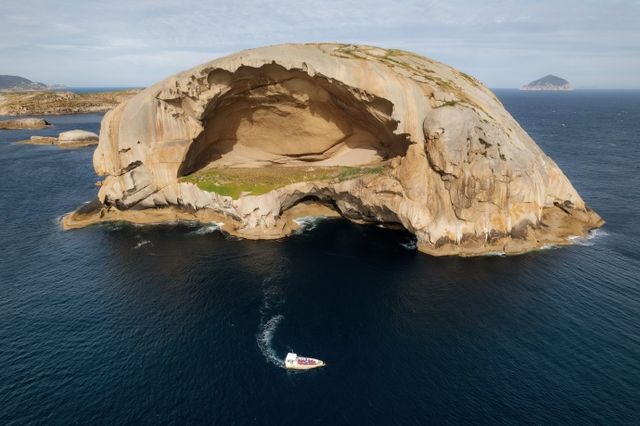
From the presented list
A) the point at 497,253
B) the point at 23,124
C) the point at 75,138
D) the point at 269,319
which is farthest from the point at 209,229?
the point at 23,124

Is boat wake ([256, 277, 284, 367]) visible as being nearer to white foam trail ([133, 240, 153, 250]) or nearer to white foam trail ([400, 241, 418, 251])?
white foam trail ([400, 241, 418, 251])

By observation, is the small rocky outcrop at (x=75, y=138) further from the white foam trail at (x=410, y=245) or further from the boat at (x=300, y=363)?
the boat at (x=300, y=363)

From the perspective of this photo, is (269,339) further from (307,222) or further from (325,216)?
(325,216)

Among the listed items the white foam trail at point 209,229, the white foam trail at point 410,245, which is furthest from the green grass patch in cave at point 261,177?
the white foam trail at point 410,245

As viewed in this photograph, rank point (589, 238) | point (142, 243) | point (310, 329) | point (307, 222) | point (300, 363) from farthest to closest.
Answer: point (307, 222) < point (142, 243) < point (589, 238) < point (310, 329) < point (300, 363)

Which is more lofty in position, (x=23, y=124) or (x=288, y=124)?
(x=23, y=124)
